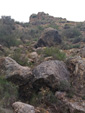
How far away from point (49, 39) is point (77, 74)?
344 inches

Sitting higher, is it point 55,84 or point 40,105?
point 55,84

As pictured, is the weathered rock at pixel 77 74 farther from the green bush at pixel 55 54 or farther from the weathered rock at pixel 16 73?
the weathered rock at pixel 16 73

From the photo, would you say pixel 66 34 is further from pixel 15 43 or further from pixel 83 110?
pixel 83 110

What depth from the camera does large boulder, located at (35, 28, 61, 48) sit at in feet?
49.3

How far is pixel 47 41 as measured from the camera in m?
15.4

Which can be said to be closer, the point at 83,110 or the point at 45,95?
the point at 83,110

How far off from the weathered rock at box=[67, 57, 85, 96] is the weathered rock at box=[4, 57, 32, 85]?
6.28 ft

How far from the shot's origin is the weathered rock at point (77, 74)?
6.76m

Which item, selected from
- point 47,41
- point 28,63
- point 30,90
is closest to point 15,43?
point 47,41

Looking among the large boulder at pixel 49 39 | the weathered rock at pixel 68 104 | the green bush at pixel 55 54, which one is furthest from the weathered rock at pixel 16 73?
the large boulder at pixel 49 39

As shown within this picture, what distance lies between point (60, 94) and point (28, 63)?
2.61 meters

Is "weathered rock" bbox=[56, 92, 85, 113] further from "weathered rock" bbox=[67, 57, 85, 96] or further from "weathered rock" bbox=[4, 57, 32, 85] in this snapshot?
"weathered rock" bbox=[4, 57, 32, 85]

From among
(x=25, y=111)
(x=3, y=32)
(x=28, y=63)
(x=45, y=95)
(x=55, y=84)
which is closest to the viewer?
(x=25, y=111)

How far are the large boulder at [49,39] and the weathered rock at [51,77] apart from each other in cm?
770
